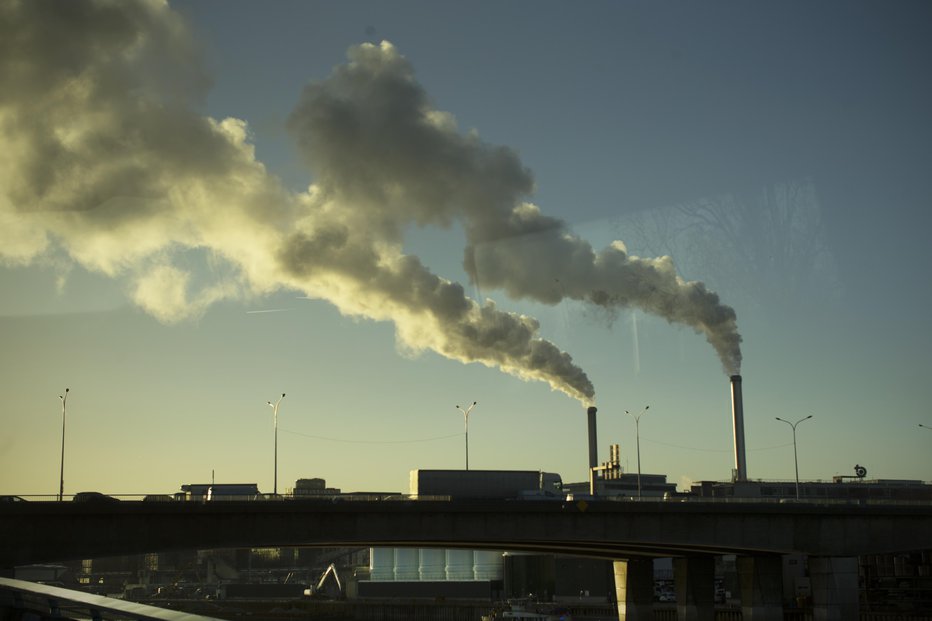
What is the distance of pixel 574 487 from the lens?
193 m

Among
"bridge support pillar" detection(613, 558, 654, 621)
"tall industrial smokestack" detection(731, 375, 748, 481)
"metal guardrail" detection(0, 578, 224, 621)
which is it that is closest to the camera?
"metal guardrail" detection(0, 578, 224, 621)

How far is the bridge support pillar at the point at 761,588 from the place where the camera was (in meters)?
79.6

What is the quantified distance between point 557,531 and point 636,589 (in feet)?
65.4

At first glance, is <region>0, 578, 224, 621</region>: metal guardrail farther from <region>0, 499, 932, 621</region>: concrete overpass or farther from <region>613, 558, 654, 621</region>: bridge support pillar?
<region>613, 558, 654, 621</region>: bridge support pillar

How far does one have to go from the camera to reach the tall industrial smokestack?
121 meters

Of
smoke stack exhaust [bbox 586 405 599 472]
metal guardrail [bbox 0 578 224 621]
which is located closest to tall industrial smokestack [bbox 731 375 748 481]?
smoke stack exhaust [bbox 586 405 599 472]

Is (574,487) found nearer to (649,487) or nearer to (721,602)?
(649,487)

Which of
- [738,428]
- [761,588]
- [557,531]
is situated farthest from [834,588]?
[738,428]

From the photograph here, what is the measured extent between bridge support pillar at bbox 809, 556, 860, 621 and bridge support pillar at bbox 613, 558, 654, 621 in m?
13.7

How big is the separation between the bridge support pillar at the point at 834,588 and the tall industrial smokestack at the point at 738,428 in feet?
132

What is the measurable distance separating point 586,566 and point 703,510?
58449mm

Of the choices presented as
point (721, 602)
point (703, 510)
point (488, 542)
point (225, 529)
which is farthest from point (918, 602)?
point (225, 529)

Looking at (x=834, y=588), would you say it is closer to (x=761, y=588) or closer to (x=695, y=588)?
(x=761, y=588)

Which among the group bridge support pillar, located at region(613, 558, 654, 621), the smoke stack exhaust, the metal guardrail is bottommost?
bridge support pillar, located at region(613, 558, 654, 621)
